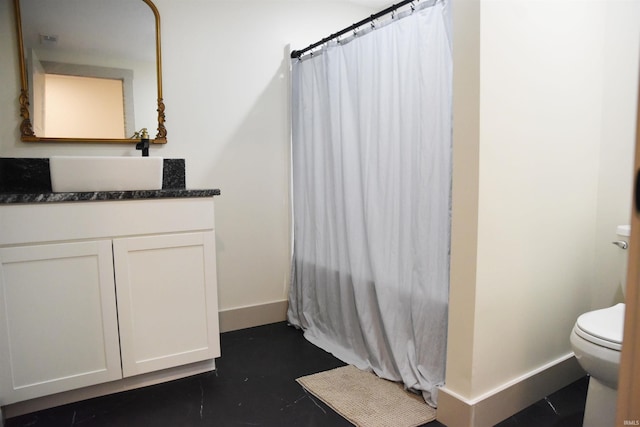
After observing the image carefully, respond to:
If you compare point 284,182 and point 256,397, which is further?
point 284,182

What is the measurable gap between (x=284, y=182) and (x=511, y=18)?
1.66m

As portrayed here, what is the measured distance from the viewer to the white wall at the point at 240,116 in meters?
2.38

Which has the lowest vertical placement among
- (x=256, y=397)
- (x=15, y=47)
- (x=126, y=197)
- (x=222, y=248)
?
(x=256, y=397)

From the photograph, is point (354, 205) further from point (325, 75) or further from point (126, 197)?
point (126, 197)

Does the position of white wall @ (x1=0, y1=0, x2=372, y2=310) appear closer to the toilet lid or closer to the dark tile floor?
the dark tile floor

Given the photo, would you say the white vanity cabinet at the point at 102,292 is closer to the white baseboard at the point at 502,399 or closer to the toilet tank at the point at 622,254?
the white baseboard at the point at 502,399

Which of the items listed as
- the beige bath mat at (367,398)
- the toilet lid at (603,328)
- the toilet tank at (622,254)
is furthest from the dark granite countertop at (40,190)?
the toilet tank at (622,254)

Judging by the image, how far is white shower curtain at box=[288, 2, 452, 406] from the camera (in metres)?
1.71

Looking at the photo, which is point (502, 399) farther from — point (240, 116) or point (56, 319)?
point (240, 116)

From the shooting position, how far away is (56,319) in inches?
66.3

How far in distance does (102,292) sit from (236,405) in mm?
766

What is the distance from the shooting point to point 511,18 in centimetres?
149

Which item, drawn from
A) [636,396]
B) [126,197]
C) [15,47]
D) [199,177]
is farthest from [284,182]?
[636,396]

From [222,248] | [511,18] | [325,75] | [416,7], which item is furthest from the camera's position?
[222,248]
